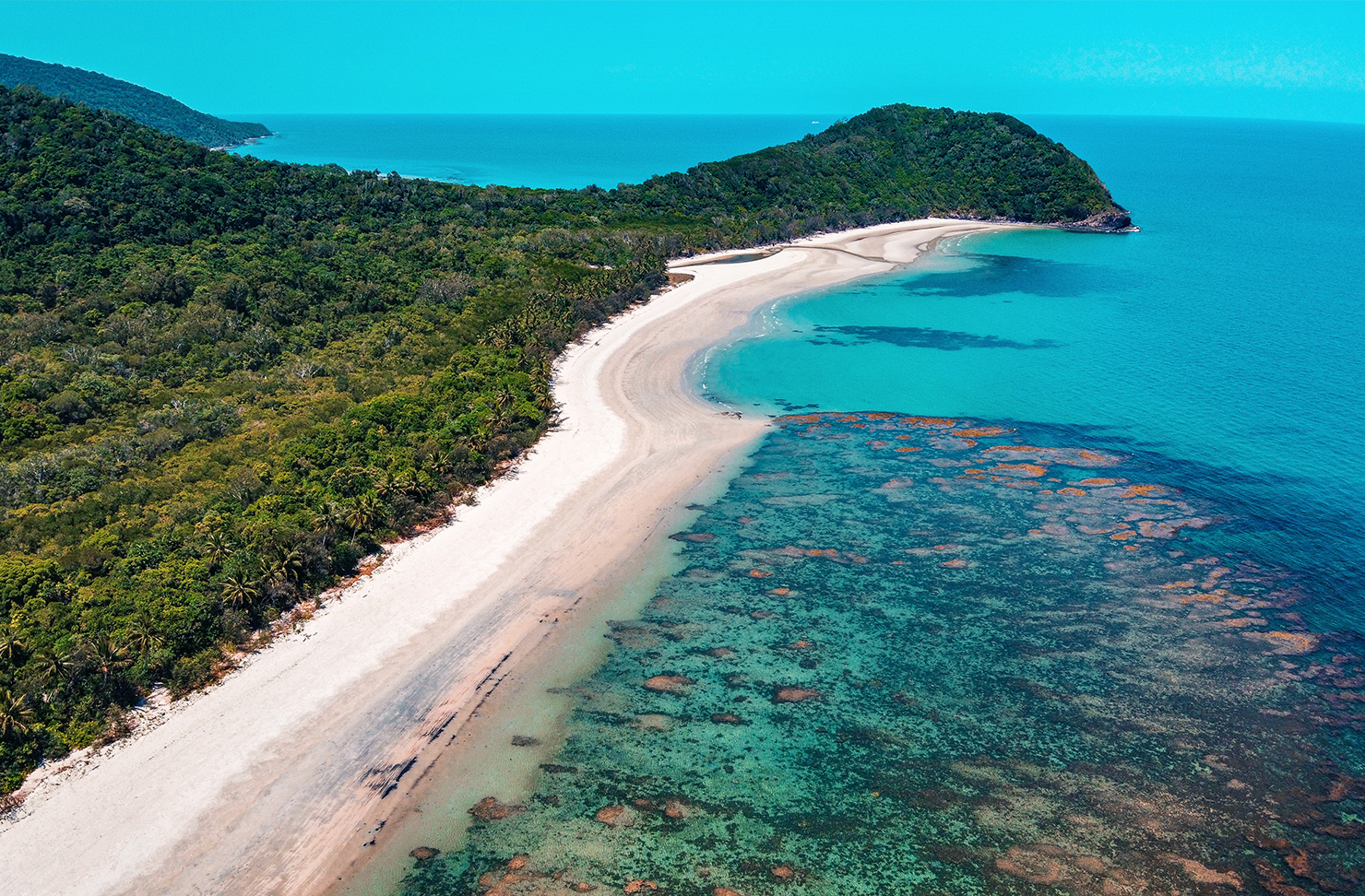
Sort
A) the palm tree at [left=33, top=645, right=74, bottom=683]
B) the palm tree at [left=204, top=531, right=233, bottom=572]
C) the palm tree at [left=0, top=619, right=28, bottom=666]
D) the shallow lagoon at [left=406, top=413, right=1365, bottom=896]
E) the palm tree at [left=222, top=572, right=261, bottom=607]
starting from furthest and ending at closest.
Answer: the palm tree at [left=204, top=531, right=233, bottom=572]
the palm tree at [left=222, top=572, right=261, bottom=607]
the palm tree at [left=0, top=619, right=28, bottom=666]
the palm tree at [left=33, top=645, right=74, bottom=683]
the shallow lagoon at [left=406, top=413, right=1365, bottom=896]

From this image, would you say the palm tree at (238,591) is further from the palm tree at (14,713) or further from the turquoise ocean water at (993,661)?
the turquoise ocean water at (993,661)

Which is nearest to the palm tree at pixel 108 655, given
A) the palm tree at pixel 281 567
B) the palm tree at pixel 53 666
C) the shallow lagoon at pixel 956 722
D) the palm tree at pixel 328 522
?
the palm tree at pixel 53 666

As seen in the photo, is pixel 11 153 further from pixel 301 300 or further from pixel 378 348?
pixel 378 348

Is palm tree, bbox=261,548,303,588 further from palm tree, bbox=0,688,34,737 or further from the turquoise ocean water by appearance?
the turquoise ocean water

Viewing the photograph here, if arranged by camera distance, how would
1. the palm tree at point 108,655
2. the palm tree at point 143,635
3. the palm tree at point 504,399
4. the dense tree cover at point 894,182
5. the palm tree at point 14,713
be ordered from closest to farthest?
the palm tree at point 14,713, the palm tree at point 108,655, the palm tree at point 143,635, the palm tree at point 504,399, the dense tree cover at point 894,182

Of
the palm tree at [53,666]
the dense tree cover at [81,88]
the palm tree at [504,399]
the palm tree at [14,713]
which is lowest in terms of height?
the palm tree at [14,713]

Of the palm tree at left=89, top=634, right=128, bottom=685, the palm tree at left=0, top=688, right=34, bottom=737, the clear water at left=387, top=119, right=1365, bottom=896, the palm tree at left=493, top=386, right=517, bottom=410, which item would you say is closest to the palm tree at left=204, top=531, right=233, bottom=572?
the palm tree at left=89, top=634, right=128, bottom=685

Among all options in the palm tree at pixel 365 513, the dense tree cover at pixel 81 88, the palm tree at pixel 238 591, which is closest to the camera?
the palm tree at pixel 238 591
